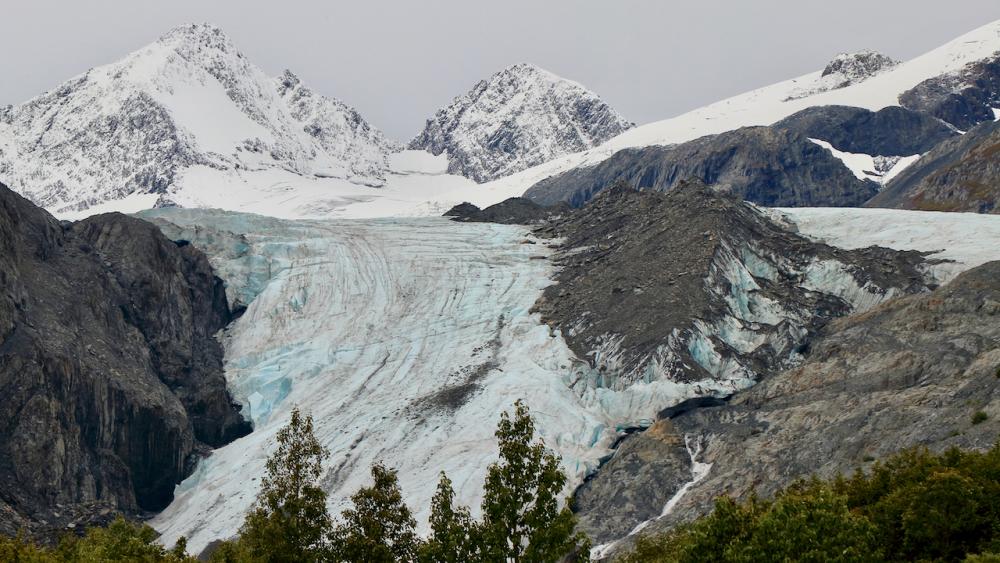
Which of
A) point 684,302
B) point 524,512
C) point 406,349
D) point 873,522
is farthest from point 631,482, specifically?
point 524,512

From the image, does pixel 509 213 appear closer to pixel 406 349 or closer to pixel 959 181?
pixel 406 349

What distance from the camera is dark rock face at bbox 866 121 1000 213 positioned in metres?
150

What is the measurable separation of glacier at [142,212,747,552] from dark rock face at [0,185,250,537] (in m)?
2.72

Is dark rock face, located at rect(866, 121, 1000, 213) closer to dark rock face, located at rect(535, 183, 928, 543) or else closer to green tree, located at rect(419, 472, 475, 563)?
dark rock face, located at rect(535, 183, 928, 543)

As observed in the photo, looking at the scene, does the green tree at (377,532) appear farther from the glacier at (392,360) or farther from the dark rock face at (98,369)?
the dark rock face at (98,369)

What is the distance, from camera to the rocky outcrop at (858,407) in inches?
2324

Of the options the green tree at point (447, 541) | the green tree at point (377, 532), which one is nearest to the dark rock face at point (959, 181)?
the green tree at point (447, 541)

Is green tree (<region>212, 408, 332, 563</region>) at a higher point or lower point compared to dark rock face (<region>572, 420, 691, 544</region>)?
higher

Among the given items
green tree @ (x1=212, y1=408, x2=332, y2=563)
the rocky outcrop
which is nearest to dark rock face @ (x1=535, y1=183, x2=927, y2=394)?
the rocky outcrop

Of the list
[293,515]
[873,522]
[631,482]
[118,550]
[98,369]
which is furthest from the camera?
[98,369]

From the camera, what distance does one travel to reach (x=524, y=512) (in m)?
35.4

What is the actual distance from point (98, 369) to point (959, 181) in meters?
123

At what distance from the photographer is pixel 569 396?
80500 mm

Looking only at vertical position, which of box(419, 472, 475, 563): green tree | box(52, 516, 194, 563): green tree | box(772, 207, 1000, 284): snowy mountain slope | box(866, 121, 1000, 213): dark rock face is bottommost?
box(866, 121, 1000, 213): dark rock face
